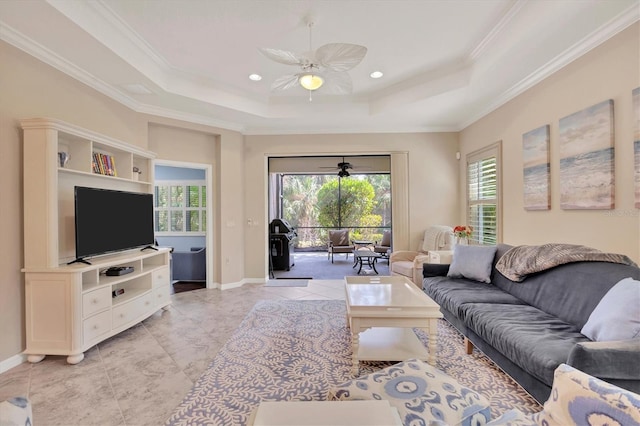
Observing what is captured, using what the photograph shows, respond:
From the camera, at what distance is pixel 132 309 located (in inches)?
123

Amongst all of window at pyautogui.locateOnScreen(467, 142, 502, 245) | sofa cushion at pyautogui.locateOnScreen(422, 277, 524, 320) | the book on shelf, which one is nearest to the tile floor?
the book on shelf

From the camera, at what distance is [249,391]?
207cm

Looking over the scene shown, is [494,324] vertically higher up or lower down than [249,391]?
higher up

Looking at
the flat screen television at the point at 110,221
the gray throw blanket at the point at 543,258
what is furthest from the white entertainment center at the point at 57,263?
the gray throw blanket at the point at 543,258

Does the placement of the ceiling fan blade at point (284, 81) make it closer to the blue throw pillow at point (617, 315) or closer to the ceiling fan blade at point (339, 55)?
the ceiling fan blade at point (339, 55)

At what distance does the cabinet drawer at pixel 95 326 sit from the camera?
Result: 8.45 ft

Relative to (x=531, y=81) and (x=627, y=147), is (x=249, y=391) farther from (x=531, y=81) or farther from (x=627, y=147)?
(x=531, y=81)

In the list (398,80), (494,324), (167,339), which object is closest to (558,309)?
(494,324)

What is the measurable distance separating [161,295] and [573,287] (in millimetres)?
4296

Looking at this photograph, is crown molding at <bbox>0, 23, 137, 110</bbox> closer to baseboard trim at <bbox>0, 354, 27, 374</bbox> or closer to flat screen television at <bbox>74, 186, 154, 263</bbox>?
flat screen television at <bbox>74, 186, 154, 263</bbox>

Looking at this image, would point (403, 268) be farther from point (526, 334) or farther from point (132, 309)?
point (132, 309)

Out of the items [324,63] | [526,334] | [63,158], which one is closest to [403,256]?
[526,334]

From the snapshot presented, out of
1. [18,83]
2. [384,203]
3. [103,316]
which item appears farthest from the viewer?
[384,203]

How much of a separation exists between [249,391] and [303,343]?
0.82m
